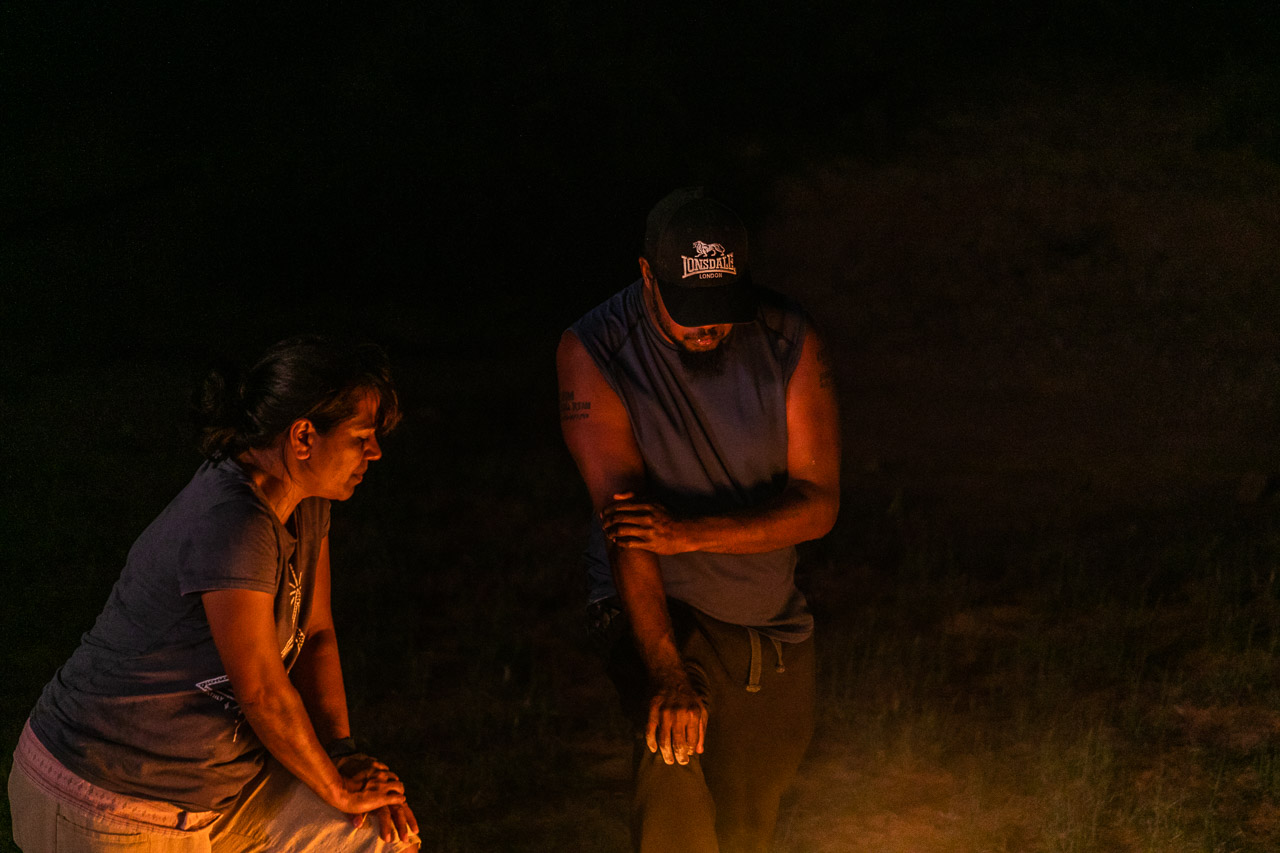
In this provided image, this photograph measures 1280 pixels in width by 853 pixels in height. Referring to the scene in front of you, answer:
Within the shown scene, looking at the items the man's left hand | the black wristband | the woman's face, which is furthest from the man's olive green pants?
the woman's face

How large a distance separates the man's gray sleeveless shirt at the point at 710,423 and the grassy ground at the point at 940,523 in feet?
5.44

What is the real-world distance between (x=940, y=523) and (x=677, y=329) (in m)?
4.93

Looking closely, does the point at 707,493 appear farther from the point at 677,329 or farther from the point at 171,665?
the point at 171,665

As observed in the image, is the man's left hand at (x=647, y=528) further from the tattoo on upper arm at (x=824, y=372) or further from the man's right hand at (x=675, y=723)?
the tattoo on upper arm at (x=824, y=372)

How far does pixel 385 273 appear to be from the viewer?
11648 mm

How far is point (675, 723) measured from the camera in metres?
2.87

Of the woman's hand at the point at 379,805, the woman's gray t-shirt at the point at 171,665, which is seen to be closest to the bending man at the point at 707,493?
the woman's hand at the point at 379,805

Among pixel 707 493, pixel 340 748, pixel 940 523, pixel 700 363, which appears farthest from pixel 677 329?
pixel 940 523

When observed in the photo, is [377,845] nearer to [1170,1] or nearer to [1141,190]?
[1141,190]

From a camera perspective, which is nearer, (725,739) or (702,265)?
(702,265)

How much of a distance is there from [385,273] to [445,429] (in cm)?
287

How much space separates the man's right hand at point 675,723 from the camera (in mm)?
2873

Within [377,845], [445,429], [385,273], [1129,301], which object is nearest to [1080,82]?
[1129,301]

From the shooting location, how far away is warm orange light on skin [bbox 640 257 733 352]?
3.02m
